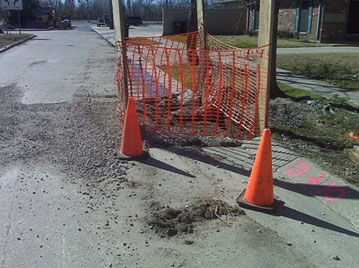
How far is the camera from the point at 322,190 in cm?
423

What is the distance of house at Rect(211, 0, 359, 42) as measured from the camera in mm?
25594

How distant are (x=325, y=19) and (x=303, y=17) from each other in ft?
9.15

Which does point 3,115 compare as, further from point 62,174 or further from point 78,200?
point 78,200

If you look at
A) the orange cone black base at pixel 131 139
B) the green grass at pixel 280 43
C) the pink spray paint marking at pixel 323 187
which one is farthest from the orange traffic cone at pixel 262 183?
the green grass at pixel 280 43

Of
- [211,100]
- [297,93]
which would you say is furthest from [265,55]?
[297,93]

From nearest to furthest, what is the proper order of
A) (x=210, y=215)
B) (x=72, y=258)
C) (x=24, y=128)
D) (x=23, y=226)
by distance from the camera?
1. (x=72, y=258)
2. (x=23, y=226)
3. (x=210, y=215)
4. (x=24, y=128)

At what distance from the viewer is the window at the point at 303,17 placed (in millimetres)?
27047

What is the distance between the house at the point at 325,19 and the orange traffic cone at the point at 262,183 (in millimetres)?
24086

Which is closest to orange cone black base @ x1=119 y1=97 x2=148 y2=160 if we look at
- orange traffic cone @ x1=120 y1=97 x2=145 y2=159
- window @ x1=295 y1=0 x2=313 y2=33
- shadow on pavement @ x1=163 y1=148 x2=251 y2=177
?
orange traffic cone @ x1=120 y1=97 x2=145 y2=159

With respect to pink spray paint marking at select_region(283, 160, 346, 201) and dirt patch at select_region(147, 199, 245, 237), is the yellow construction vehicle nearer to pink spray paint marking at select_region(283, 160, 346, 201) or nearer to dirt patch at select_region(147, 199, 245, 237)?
pink spray paint marking at select_region(283, 160, 346, 201)

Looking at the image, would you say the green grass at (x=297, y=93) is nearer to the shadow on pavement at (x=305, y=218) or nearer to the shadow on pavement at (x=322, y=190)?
the shadow on pavement at (x=322, y=190)

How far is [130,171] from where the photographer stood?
15.3 ft

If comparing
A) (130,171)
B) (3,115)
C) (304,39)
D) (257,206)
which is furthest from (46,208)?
(304,39)

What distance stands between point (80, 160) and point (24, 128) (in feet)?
6.01
